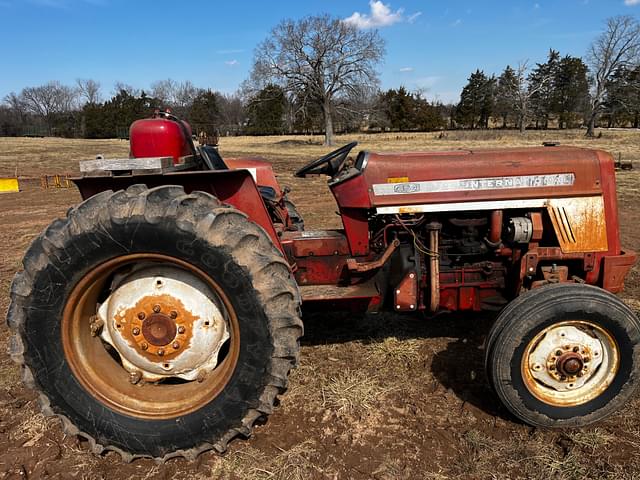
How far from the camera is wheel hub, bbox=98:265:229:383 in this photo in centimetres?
253

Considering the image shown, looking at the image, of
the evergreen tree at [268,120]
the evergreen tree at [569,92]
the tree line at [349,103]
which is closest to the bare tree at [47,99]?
the tree line at [349,103]

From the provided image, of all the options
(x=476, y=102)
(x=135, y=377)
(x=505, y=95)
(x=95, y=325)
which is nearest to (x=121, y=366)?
(x=135, y=377)

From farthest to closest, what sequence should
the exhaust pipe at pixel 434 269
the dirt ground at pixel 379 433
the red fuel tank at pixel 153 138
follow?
the red fuel tank at pixel 153 138
the exhaust pipe at pixel 434 269
the dirt ground at pixel 379 433

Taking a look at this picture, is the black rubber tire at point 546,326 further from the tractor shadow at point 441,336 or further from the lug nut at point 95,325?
the lug nut at point 95,325

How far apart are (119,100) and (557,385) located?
57.8m

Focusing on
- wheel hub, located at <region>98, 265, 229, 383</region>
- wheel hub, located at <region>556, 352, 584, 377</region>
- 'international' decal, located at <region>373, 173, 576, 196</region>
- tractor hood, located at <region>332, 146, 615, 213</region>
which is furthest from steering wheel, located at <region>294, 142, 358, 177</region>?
wheel hub, located at <region>556, 352, 584, 377</region>

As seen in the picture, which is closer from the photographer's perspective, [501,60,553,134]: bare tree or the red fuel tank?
the red fuel tank

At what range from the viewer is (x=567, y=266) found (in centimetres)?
303

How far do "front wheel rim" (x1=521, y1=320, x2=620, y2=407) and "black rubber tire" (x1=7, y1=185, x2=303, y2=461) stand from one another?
53.3 inches

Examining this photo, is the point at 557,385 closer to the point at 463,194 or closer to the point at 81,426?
the point at 463,194

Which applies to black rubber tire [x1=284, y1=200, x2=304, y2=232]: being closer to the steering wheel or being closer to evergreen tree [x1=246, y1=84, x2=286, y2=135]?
the steering wheel

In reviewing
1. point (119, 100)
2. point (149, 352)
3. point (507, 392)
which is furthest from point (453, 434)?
point (119, 100)

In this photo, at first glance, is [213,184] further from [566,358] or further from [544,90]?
[544,90]

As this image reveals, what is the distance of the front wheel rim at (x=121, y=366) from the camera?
2357mm
